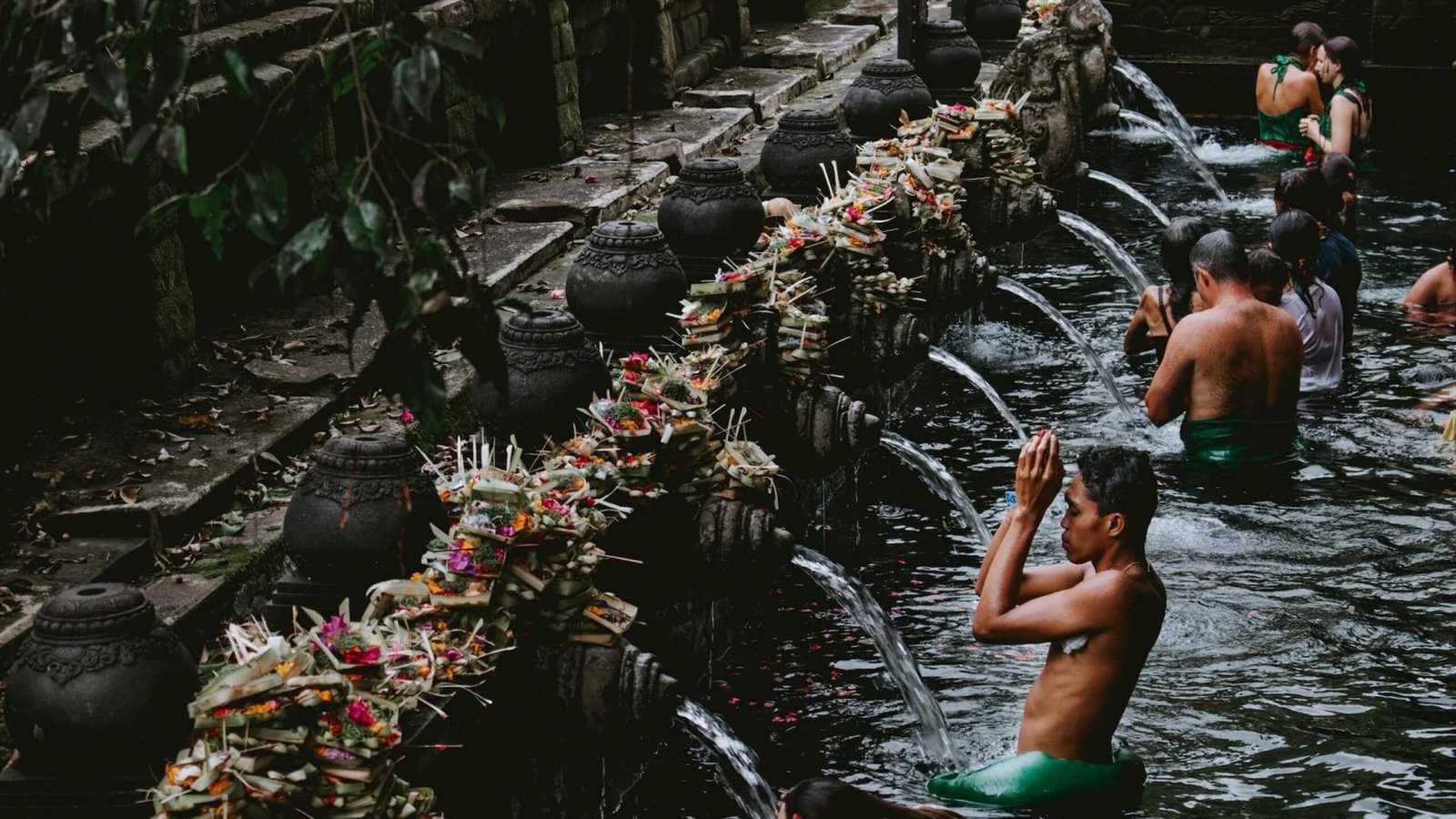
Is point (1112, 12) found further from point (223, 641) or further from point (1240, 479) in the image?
point (223, 641)

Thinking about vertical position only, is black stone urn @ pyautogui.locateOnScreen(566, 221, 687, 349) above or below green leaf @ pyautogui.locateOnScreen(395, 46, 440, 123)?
below

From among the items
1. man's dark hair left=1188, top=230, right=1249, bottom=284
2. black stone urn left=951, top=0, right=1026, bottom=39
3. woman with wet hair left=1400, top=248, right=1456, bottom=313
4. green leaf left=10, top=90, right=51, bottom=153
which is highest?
green leaf left=10, top=90, right=51, bottom=153

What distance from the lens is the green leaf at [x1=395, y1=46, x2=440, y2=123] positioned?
267 centimetres

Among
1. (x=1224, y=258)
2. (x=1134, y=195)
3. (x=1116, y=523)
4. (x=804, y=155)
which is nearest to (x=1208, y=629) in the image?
(x=1224, y=258)

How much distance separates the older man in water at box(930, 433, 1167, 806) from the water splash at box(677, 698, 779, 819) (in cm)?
87

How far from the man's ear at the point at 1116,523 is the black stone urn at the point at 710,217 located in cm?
276

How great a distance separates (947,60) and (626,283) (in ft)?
24.9

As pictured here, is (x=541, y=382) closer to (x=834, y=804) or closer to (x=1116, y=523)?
(x=1116, y=523)

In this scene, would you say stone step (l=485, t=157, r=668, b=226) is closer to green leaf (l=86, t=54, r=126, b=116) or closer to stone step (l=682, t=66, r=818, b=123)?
stone step (l=682, t=66, r=818, b=123)

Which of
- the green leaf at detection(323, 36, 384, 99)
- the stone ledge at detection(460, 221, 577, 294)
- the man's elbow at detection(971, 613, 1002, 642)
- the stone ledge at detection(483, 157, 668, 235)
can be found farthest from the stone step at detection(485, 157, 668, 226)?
the green leaf at detection(323, 36, 384, 99)

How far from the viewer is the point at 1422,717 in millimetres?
6438

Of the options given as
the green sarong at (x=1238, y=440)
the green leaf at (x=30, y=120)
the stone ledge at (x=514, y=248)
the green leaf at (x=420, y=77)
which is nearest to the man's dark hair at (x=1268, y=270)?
the green sarong at (x=1238, y=440)

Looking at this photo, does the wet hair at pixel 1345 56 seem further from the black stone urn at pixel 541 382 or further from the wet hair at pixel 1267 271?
the black stone urn at pixel 541 382

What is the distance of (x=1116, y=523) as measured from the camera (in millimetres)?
5180
